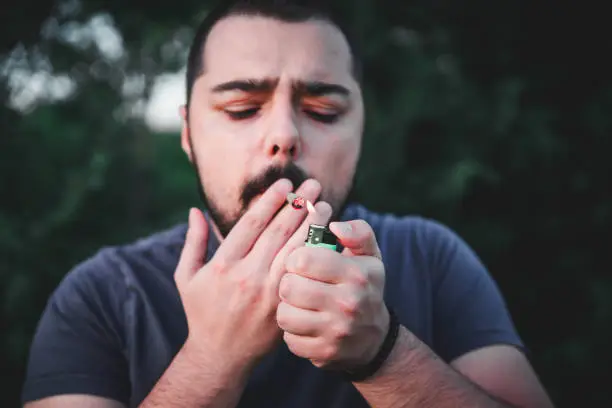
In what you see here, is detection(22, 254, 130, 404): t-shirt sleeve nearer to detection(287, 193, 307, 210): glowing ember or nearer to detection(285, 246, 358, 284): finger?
detection(287, 193, 307, 210): glowing ember

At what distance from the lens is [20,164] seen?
9.68ft

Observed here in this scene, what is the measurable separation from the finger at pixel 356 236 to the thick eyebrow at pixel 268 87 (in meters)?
0.72

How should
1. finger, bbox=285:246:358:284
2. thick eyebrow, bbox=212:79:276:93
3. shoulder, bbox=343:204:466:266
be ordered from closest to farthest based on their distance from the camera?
finger, bbox=285:246:358:284 → thick eyebrow, bbox=212:79:276:93 → shoulder, bbox=343:204:466:266

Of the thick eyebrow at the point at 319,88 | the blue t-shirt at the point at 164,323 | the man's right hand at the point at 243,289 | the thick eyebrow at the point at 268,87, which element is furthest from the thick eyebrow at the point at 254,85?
the blue t-shirt at the point at 164,323

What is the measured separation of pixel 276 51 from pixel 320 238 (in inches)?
35.2

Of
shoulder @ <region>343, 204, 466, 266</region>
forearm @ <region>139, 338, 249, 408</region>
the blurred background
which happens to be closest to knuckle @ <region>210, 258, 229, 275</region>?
forearm @ <region>139, 338, 249, 408</region>

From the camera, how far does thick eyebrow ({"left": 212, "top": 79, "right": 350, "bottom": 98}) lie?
1.78m

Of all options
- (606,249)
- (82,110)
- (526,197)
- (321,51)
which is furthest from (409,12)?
(82,110)

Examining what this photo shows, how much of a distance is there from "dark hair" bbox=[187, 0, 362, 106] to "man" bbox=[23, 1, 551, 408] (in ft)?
0.04

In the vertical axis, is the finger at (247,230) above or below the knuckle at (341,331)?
above

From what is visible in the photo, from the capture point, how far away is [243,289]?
143 centimetres

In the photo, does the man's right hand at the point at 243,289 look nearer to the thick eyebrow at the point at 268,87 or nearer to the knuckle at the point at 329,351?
the knuckle at the point at 329,351

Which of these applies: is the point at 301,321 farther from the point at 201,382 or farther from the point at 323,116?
the point at 323,116

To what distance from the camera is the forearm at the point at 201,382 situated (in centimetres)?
145
